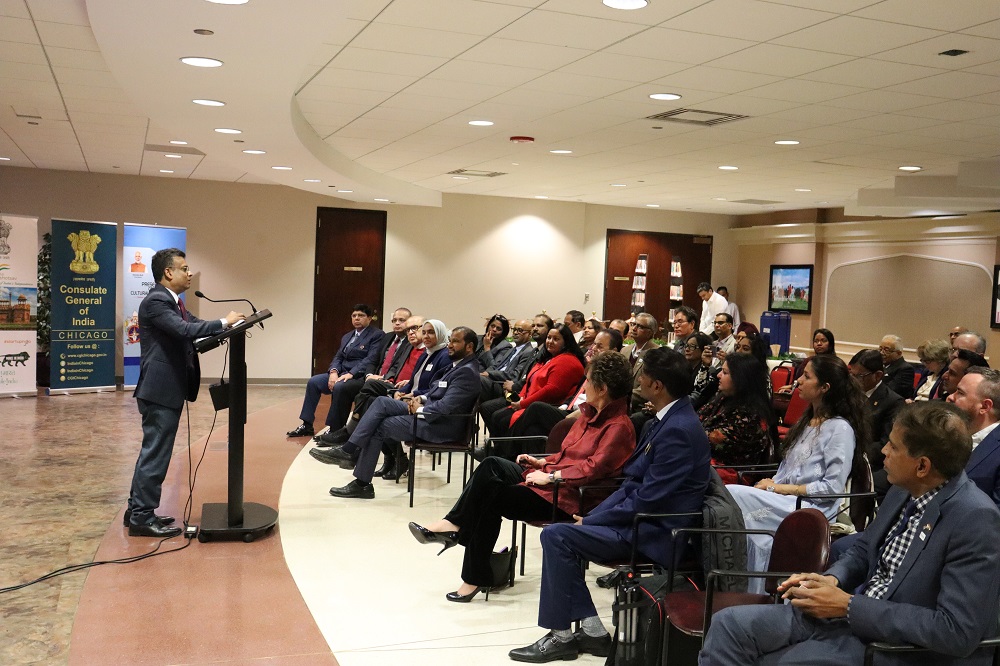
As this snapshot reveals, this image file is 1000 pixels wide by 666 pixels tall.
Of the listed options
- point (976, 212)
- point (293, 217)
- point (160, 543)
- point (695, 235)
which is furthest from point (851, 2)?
point (695, 235)

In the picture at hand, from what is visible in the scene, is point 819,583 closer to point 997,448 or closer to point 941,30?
point 997,448

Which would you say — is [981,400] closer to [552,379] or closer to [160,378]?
[552,379]

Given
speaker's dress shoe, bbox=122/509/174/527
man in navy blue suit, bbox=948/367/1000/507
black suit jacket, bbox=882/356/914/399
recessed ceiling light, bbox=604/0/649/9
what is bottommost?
speaker's dress shoe, bbox=122/509/174/527

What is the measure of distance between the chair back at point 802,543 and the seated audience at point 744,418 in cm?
169

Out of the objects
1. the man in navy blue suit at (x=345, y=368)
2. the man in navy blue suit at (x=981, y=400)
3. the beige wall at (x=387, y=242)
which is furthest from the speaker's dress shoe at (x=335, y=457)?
the beige wall at (x=387, y=242)

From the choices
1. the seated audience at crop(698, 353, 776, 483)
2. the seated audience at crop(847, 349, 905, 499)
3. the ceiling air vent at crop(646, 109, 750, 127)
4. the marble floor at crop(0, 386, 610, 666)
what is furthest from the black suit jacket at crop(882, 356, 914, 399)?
the marble floor at crop(0, 386, 610, 666)

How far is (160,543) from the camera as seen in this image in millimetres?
5320

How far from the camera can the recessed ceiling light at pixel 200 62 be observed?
4.74 meters

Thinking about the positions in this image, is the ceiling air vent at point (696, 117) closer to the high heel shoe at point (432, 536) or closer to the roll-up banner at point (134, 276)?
the high heel shoe at point (432, 536)

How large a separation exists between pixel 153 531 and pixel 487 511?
2.29m

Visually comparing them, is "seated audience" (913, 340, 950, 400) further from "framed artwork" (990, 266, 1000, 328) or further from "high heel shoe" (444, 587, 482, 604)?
"framed artwork" (990, 266, 1000, 328)

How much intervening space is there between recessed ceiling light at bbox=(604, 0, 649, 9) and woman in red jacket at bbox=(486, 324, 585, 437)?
3360 mm

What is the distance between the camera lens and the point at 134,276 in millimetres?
12203

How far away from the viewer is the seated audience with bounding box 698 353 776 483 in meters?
4.80
